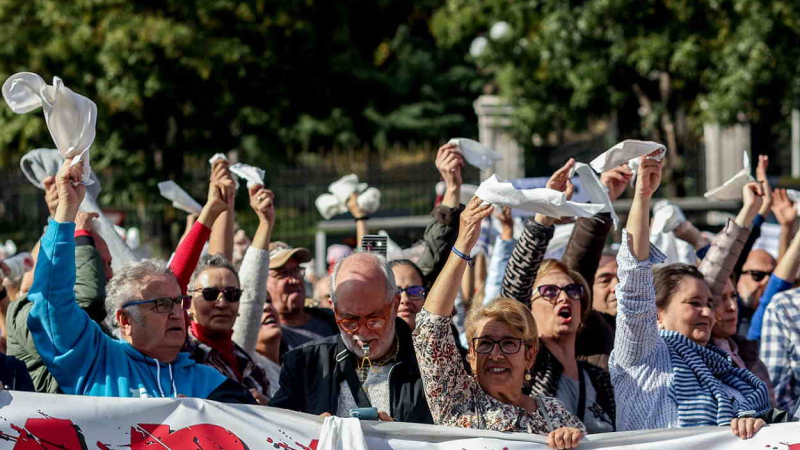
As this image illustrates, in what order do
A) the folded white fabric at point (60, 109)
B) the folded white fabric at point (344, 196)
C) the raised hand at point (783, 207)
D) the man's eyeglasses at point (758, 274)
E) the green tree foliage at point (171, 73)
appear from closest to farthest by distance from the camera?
1. the folded white fabric at point (60, 109)
2. the raised hand at point (783, 207)
3. the man's eyeglasses at point (758, 274)
4. the folded white fabric at point (344, 196)
5. the green tree foliage at point (171, 73)

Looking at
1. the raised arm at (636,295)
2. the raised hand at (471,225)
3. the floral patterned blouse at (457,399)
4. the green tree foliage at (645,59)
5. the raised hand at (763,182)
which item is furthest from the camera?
the green tree foliage at (645,59)

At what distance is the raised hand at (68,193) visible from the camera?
4.11 metres

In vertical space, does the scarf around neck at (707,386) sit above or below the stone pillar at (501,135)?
below

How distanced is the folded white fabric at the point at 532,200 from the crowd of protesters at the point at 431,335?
6 cm

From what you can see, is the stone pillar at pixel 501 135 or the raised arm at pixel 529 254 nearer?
the raised arm at pixel 529 254

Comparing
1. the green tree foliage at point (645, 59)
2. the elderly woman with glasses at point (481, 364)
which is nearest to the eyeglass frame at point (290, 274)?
the elderly woman with glasses at point (481, 364)

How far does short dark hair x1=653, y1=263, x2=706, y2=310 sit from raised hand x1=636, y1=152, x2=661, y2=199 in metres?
0.44

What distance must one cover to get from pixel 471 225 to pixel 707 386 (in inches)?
45.3

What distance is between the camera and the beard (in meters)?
4.05

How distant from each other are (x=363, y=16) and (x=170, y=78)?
45.2 ft

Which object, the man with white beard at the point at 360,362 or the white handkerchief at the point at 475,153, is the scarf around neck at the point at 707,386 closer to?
the man with white beard at the point at 360,362

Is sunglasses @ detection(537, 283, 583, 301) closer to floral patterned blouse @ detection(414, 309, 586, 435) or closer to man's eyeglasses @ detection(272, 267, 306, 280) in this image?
floral patterned blouse @ detection(414, 309, 586, 435)

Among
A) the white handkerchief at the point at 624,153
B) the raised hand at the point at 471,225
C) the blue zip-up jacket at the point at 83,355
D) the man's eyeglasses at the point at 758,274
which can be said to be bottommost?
the blue zip-up jacket at the point at 83,355

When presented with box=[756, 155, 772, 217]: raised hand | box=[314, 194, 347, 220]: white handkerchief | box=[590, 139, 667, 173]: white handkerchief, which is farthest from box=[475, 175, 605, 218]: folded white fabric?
box=[314, 194, 347, 220]: white handkerchief
